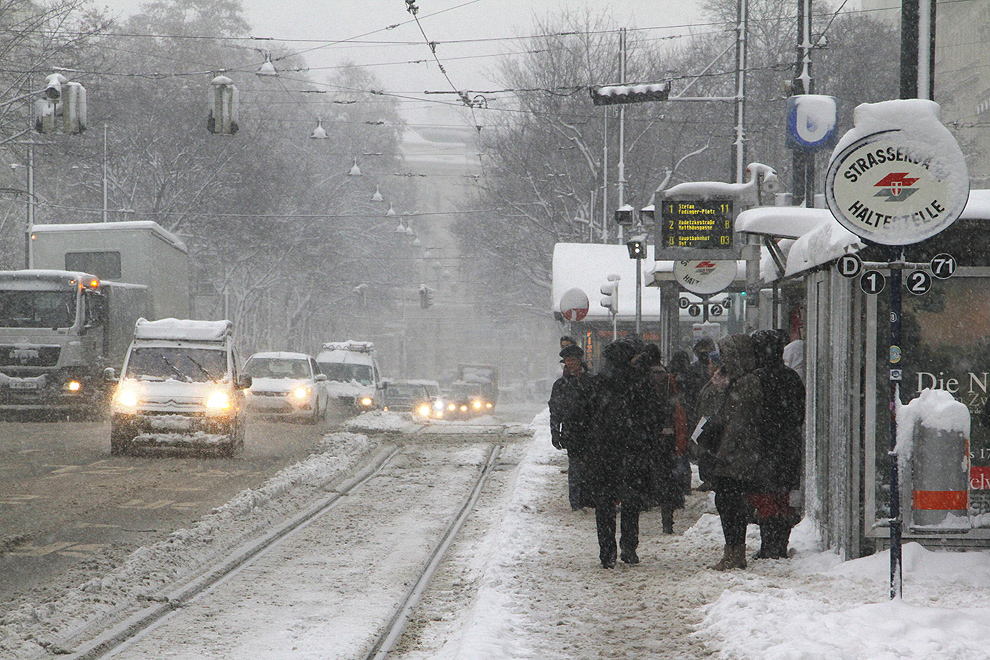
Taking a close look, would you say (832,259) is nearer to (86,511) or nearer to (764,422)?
(764,422)

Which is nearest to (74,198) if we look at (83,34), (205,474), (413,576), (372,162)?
(83,34)

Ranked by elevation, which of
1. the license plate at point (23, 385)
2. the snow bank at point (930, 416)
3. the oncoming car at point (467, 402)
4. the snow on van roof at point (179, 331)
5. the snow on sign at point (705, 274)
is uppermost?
the snow on sign at point (705, 274)

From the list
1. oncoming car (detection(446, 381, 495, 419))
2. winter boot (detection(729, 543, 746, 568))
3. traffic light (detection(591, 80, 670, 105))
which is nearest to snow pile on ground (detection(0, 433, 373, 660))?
winter boot (detection(729, 543, 746, 568))

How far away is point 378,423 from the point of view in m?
26.3

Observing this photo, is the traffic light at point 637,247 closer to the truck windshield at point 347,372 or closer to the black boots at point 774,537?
the truck windshield at point 347,372

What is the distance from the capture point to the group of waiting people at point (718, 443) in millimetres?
8008

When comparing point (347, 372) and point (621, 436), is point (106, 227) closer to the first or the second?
point (347, 372)

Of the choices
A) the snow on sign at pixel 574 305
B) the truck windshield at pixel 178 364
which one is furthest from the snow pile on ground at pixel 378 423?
the truck windshield at pixel 178 364

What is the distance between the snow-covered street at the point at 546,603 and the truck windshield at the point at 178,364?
7.13 meters

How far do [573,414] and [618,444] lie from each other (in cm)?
42

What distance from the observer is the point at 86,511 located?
1139 cm

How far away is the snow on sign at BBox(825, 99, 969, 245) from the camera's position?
6.40 meters

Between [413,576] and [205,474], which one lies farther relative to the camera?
[205,474]

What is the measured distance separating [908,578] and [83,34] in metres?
26.7
